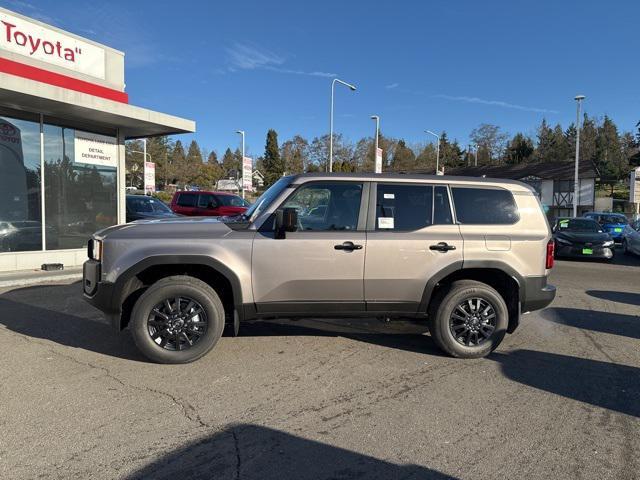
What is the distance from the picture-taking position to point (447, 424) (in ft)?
12.0

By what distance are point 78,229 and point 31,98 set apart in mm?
3201

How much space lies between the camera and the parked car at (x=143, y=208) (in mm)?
15227

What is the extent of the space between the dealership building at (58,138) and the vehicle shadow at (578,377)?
892 centimetres

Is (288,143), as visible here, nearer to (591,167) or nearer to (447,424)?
(591,167)

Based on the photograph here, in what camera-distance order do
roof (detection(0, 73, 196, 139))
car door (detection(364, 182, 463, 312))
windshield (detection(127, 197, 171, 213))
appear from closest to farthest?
car door (detection(364, 182, 463, 312))
roof (detection(0, 73, 196, 139))
windshield (detection(127, 197, 171, 213))

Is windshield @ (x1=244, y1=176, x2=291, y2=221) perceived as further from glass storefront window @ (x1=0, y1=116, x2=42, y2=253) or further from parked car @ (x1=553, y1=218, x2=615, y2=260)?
parked car @ (x1=553, y1=218, x2=615, y2=260)

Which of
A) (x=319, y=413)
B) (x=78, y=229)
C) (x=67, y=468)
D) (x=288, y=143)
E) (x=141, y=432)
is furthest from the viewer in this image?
(x=288, y=143)

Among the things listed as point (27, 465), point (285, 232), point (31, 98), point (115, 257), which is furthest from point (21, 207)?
point (27, 465)

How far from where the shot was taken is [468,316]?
16.7 ft

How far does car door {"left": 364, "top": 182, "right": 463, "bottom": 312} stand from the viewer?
492cm

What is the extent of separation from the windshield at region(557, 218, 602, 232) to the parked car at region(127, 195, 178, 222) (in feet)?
41.5

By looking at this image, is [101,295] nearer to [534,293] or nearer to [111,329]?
[111,329]

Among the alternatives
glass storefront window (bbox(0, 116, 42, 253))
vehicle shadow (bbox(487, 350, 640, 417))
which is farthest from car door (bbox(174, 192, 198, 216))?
vehicle shadow (bbox(487, 350, 640, 417))

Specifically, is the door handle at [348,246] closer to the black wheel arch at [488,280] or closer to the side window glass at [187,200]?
the black wheel arch at [488,280]
